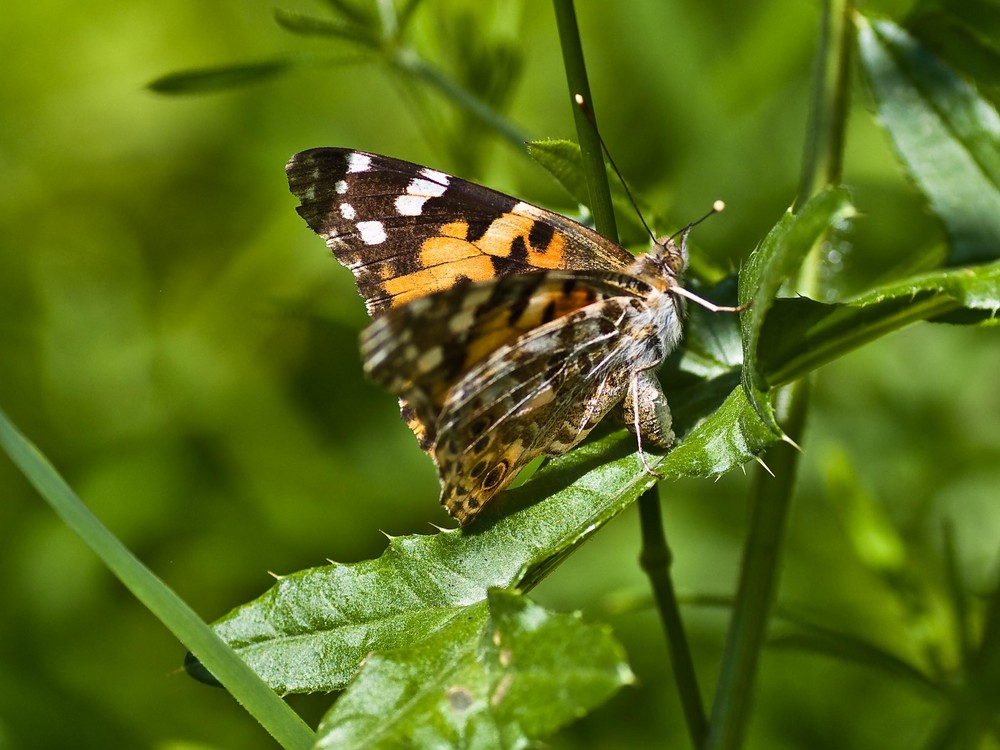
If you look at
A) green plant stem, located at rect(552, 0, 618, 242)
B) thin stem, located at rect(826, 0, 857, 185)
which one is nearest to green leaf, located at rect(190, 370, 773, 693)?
green plant stem, located at rect(552, 0, 618, 242)

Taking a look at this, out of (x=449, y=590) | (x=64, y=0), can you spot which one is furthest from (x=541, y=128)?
(x=449, y=590)

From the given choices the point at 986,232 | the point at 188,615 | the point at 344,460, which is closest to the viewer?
the point at 188,615

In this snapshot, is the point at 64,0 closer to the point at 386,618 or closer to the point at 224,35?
the point at 224,35

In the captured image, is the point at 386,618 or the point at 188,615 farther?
the point at 386,618

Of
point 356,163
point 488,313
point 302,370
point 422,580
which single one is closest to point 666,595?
point 422,580

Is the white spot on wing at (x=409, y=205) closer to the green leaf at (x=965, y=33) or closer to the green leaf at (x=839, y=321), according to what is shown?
the green leaf at (x=839, y=321)
